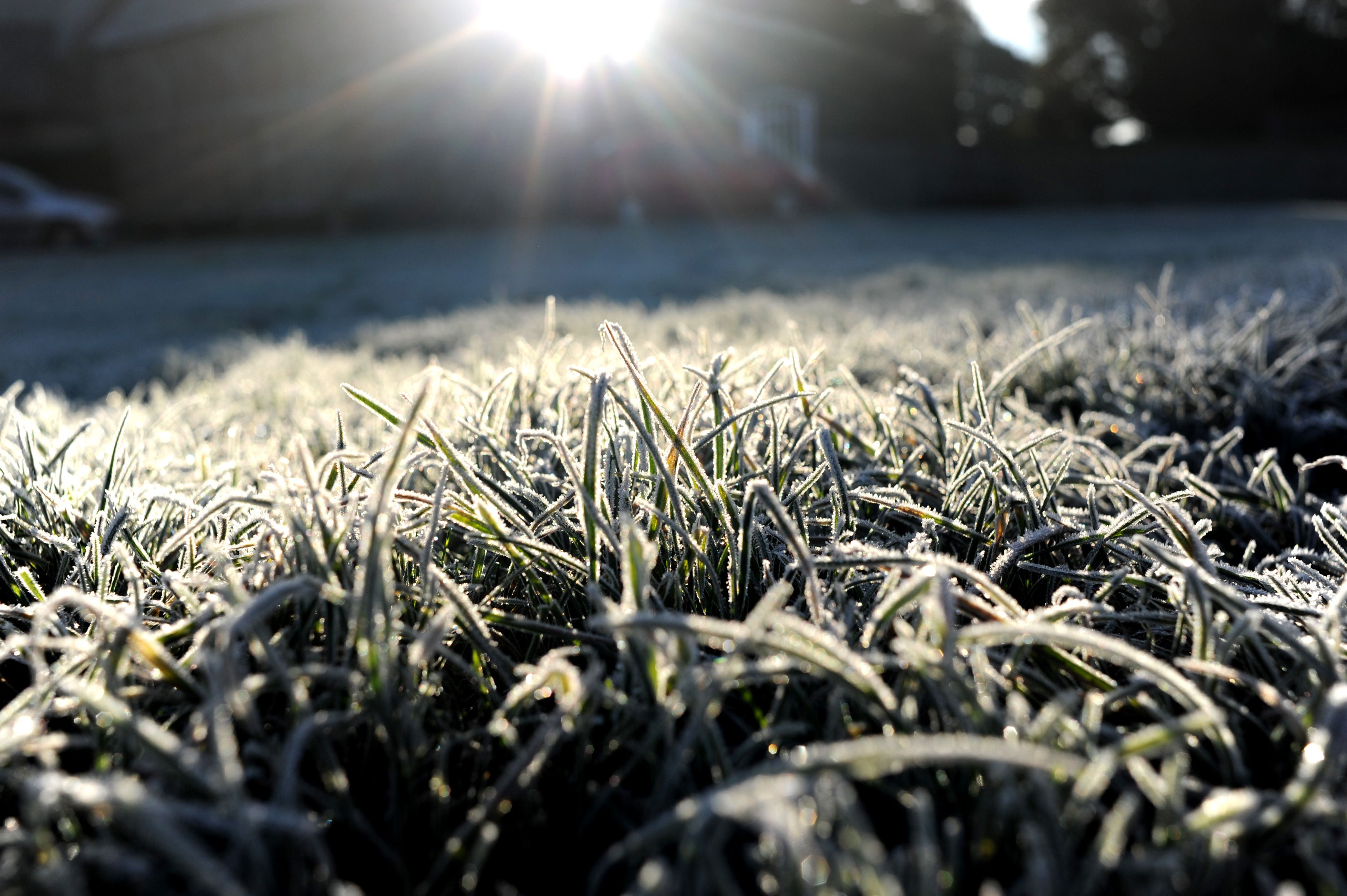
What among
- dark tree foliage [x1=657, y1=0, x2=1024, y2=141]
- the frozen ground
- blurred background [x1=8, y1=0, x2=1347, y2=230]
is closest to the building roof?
blurred background [x1=8, y1=0, x2=1347, y2=230]

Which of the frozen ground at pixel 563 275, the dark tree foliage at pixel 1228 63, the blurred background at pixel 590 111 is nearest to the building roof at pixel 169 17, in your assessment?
the blurred background at pixel 590 111

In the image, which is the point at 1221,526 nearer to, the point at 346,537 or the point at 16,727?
the point at 346,537

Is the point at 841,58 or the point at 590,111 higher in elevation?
the point at 841,58

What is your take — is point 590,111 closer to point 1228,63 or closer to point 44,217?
point 44,217

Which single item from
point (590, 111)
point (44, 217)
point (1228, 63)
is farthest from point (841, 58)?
point (44, 217)

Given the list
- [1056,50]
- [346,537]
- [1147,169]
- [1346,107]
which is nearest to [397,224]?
[346,537]

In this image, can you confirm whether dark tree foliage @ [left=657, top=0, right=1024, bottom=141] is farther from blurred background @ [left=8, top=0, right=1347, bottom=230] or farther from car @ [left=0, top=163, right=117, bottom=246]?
car @ [left=0, top=163, right=117, bottom=246]

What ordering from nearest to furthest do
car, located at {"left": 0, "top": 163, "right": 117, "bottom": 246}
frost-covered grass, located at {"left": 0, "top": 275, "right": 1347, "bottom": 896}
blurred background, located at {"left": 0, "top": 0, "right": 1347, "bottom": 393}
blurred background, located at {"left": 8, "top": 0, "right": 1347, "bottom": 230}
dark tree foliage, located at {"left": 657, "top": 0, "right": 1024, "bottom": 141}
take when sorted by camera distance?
1. frost-covered grass, located at {"left": 0, "top": 275, "right": 1347, "bottom": 896}
2. blurred background, located at {"left": 0, "top": 0, "right": 1347, "bottom": 393}
3. car, located at {"left": 0, "top": 163, "right": 117, "bottom": 246}
4. blurred background, located at {"left": 8, "top": 0, "right": 1347, "bottom": 230}
5. dark tree foliage, located at {"left": 657, "top": 0, "right": 1024, "bottom": 141}
